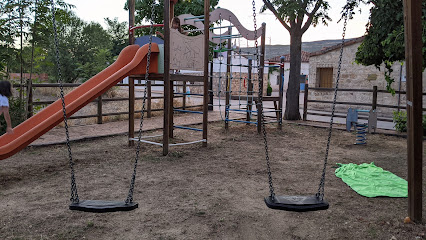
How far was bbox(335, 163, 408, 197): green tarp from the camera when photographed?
4438 millimetres

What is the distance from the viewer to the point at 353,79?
1698 cm

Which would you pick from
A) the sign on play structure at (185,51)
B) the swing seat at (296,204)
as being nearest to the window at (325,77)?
the sign on play structure at (185,51)

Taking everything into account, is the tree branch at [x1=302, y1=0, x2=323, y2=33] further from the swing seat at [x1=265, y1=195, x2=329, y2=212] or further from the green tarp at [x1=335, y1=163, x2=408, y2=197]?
the swing seat at [x1=265, y1=195, x2=329, y2=212]

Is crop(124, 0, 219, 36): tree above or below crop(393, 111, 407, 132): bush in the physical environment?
above

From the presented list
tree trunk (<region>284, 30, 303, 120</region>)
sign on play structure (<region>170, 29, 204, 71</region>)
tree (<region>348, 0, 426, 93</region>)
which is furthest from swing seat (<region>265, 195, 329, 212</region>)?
tree trunk (<region>284, 30, 303, 120</region>)

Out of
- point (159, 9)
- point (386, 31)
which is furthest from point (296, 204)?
point (159, 9)

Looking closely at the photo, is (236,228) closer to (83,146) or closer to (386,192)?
(386,192)

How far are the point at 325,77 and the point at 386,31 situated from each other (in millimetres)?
11650

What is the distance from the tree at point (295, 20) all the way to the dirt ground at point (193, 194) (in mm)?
4507

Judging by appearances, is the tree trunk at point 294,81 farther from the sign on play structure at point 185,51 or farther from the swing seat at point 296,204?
the swing seat at point 296,204

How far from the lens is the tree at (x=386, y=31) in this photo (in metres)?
6.62

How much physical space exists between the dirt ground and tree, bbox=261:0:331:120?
14.8 ft

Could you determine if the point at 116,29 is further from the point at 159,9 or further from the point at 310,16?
the point at 310,16

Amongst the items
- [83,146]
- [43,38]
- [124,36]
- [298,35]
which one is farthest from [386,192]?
[124,36]
